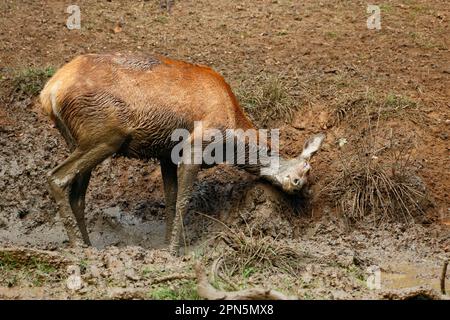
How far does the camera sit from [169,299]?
6441mm

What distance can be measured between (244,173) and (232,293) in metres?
3.62

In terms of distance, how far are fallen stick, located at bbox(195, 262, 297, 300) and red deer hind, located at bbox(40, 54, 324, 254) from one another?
2099 mm

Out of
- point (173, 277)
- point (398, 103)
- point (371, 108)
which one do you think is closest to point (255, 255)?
point (173, 277)

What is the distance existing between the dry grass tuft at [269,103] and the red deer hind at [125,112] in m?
1.30

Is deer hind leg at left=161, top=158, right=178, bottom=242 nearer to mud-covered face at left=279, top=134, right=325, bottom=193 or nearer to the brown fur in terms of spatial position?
the brown fur

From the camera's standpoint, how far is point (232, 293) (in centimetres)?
608

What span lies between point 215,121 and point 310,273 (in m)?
2.02

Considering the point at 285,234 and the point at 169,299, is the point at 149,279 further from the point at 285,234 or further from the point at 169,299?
the point at 285,234

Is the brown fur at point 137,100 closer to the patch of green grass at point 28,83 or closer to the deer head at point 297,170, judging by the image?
the deer head at point 297,170

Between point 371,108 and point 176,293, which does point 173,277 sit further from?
point 371,108

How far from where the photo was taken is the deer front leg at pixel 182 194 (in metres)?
8.52

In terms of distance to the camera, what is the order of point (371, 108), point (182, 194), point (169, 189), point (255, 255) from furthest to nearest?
point (371, 108), point (169, 189), point (182, 194), point (255, 255)

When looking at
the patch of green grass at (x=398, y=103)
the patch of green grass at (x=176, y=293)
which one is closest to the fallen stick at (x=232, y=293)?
the patch of green grass at (x=176, y=293)

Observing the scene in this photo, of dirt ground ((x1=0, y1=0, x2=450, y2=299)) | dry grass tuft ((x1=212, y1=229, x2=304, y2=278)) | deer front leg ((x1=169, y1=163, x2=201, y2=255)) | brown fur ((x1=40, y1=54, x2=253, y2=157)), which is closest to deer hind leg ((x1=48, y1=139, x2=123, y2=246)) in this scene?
brown fur ((x1=40, y1=54, x2=253, y2=157))
